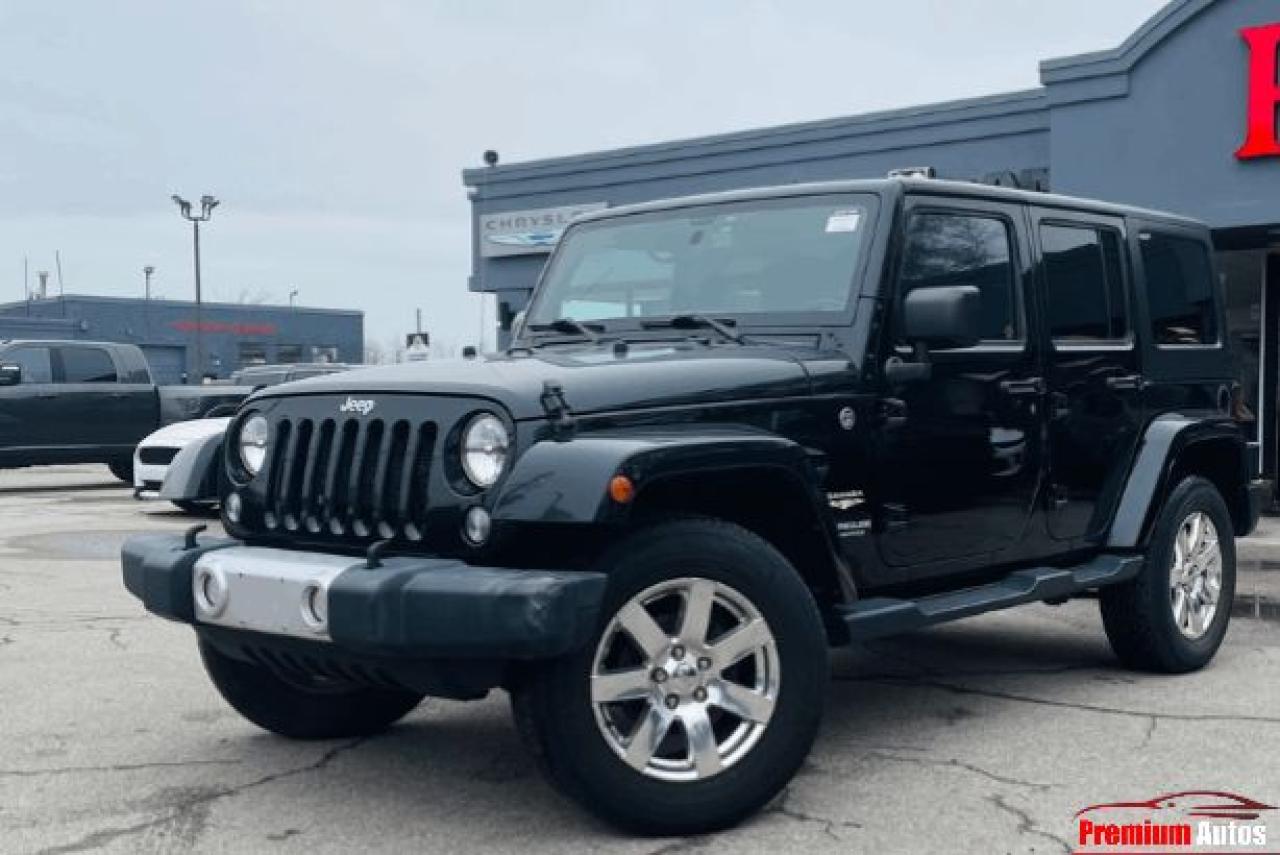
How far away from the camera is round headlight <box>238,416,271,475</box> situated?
15.3ft

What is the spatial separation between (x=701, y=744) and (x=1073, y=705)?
2269mm

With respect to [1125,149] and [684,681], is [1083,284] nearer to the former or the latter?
[684,681]

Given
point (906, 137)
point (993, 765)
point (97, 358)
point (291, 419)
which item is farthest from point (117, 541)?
point (906, 137)

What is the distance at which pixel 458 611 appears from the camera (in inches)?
146

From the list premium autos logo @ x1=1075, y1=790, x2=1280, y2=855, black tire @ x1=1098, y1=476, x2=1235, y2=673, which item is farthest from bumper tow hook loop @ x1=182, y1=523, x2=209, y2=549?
black tire @ x1=1098, y1=476, x2=1235, y2=673

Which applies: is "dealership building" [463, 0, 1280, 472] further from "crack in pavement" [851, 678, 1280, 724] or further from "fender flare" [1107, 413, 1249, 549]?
"crack in pavement" [851, 678, 1280, 724]

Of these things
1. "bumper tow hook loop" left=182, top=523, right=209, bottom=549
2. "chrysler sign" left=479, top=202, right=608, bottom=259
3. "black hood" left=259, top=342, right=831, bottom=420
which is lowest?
"bumper tow hook loop" left=182, top=523, right=209, bottom=549

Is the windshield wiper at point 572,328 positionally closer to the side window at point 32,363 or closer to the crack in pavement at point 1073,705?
the crack in pavement at point 1073,705

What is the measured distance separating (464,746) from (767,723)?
1412 millimetres

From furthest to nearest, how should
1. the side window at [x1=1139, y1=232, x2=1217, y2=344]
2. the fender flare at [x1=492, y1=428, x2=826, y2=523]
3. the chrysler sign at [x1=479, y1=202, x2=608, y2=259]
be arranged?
the chrysler sign at [x1=479, y1=202, x2=608, y2=259], the side window at [x1=1139, y1=232, x2=1217, y2=344], the fender flare at [x1=492, y1=428, x2=826, y2=523]

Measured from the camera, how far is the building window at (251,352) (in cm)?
5950

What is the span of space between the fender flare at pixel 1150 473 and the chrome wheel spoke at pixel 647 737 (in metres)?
2.73

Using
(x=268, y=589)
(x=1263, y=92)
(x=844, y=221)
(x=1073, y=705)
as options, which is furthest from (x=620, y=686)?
(x=1263, y=92)

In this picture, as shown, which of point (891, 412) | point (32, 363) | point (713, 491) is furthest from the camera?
point (32, 363)
